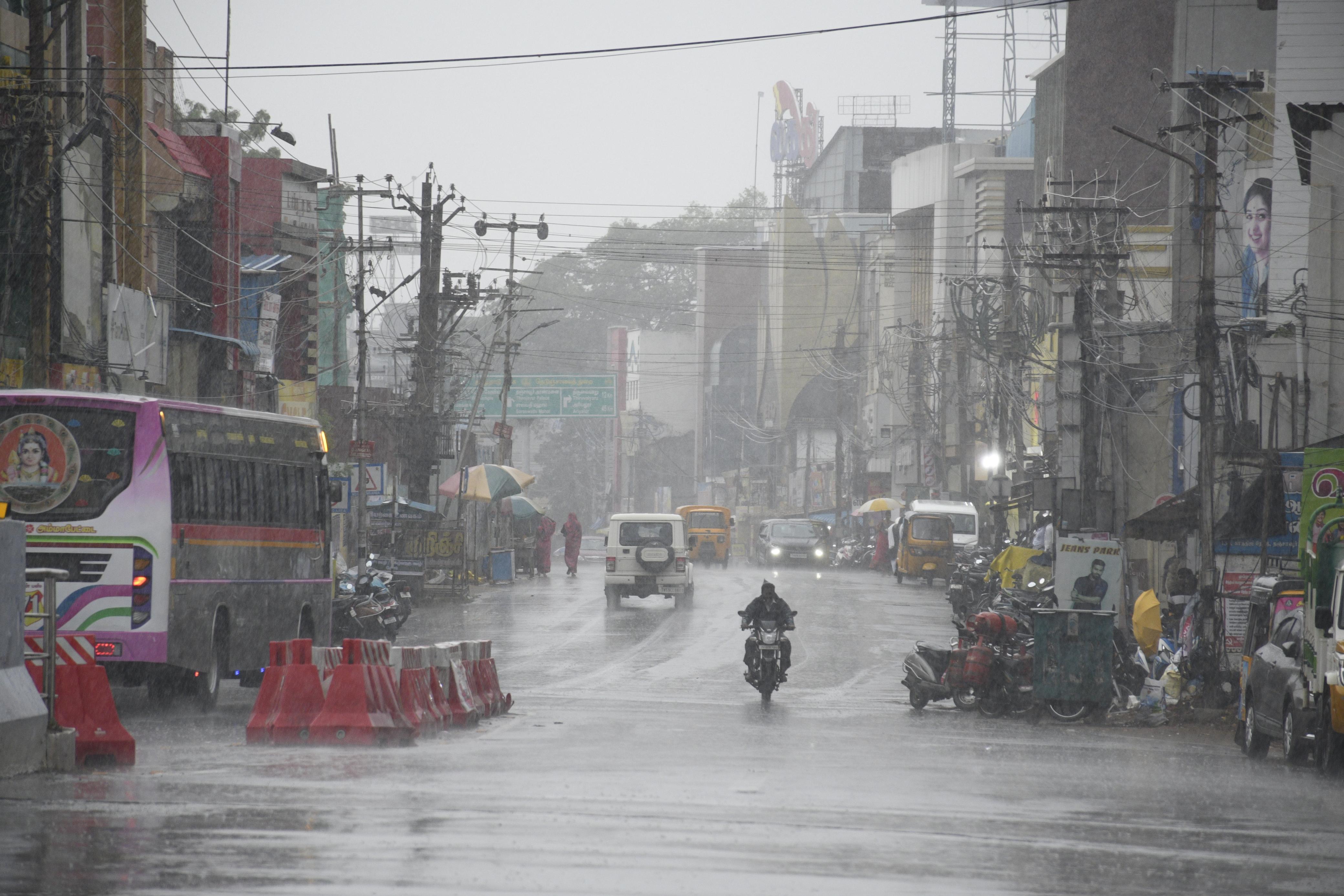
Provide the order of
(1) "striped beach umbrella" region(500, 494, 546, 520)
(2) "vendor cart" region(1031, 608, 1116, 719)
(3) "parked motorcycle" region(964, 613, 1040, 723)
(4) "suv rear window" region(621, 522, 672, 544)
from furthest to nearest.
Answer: (1) "striped beach umbrella" region(500, 494, 546, 520)
(4) "suv rear window" region(621, 522, 672, 544)
(3) "parked motorcycle" region(964, 613, 1040, 723)
(2) "vendor cart" region(1031, 608, 1116, 719)

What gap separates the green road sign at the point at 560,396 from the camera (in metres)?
77.7

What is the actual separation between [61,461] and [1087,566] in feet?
57.4

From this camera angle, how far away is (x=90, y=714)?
473 inches

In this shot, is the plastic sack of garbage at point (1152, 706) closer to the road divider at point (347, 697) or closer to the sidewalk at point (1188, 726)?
the sidewalk at point (1188, 726)

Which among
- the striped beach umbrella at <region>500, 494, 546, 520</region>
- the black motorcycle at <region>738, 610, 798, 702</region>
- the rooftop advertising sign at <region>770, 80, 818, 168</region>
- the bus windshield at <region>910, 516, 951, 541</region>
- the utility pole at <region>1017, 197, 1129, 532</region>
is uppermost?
the rooftop advertising sign at <region>770, 80, 818, 168</region>

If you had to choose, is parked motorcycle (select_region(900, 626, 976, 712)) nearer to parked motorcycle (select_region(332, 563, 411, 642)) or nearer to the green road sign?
parked motorcycle (select_region(332, 563, 411, 642))

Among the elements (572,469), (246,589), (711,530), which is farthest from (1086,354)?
(572,469)

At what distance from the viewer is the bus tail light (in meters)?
16.0

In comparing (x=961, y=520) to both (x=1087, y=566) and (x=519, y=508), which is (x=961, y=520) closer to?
(x=519, y=508)

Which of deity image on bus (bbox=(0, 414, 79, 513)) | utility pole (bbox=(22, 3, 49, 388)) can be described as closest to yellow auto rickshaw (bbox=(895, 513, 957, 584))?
utility pole (bbox=(22, 3, 49, 388))

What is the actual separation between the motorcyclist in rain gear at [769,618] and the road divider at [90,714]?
371 inches

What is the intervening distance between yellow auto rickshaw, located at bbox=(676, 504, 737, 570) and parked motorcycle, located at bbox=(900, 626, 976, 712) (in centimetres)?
4485

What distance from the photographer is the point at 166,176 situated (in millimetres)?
33781

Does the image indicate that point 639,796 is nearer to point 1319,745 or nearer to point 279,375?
point 1319,745
